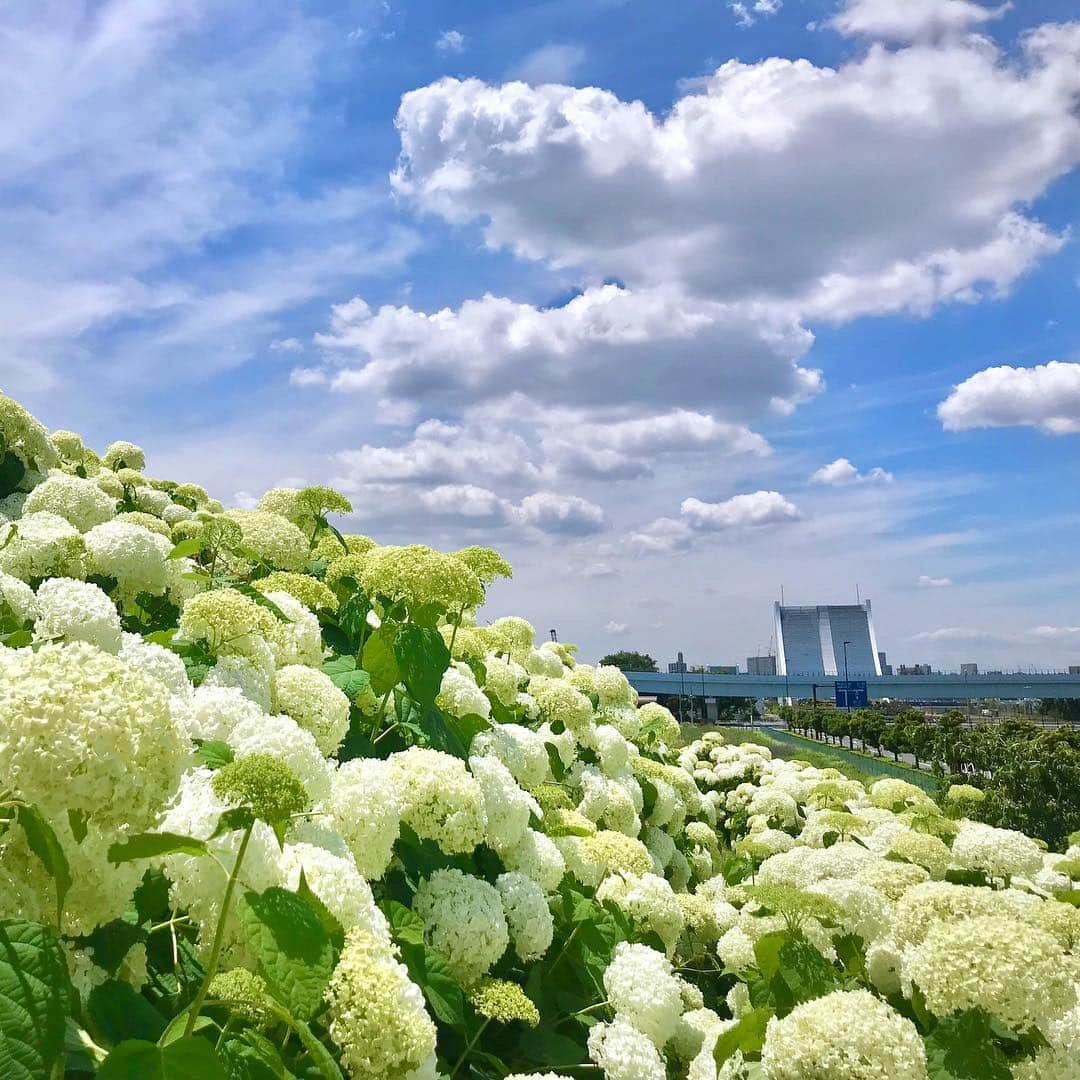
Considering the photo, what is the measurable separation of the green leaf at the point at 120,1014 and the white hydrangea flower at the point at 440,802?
4.41 feet

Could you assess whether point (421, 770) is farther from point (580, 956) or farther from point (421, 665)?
point (580, 956)

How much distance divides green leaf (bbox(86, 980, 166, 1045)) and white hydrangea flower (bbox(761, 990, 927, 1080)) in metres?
1.79

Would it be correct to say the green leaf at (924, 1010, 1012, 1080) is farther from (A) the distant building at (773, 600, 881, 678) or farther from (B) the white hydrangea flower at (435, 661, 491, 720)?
(A) the distant building at (773, 600, 881, 678)

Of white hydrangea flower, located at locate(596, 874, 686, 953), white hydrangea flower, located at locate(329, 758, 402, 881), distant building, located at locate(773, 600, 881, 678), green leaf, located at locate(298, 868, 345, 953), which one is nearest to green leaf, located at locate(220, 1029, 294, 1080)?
green leaf, located at locate(298, 868, 345, 953)

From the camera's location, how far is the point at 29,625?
10.2 ft

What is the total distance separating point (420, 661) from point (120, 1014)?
178cm

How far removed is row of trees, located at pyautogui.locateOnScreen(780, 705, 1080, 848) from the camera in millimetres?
20859

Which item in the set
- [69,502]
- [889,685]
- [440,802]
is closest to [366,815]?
[440,802]

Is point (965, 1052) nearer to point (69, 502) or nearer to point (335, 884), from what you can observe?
point (335, 884)

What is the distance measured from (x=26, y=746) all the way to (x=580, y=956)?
9.40 ft

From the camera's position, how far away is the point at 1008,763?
25.2 meters

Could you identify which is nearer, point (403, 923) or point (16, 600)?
point (403, 923)

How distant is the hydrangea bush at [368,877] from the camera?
5.37 ft

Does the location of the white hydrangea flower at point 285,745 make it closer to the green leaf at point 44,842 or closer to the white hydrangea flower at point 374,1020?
the white hydrangea flower at point 374,1020
